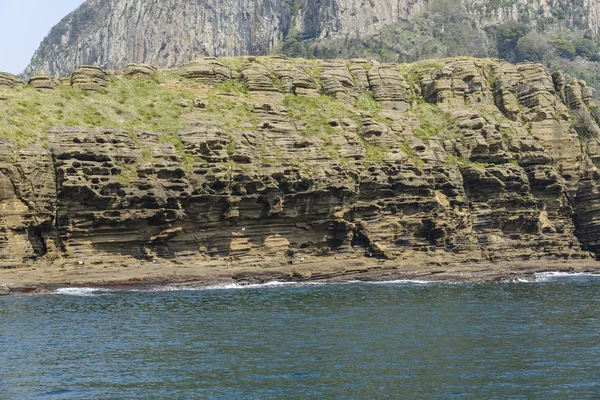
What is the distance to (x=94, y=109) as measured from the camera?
9600 cm

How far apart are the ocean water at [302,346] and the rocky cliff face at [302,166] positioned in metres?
14.1

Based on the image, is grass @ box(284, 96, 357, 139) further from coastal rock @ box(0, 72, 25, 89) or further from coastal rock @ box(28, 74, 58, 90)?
coastal rock @ box(0, 72, 25, 89)

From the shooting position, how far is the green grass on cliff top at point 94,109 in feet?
286

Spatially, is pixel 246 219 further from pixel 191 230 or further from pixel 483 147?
pixel 483 147

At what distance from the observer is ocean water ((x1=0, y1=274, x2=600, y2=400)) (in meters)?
36.2

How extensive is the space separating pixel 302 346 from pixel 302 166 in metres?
50.0

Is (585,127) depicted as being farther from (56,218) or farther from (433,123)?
(56,218)

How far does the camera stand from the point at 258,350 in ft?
148

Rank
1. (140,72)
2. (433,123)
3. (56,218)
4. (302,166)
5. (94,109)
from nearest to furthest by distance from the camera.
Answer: (56,218)
(302,166)
(94,109)
(140,72)
(433,123)

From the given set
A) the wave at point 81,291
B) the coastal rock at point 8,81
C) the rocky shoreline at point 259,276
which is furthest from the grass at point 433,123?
the coastal rock at point 8,81

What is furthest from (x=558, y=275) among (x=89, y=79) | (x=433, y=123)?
(x=89, y=79)

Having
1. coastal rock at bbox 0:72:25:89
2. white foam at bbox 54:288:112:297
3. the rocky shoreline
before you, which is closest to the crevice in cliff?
the rocky shoreline

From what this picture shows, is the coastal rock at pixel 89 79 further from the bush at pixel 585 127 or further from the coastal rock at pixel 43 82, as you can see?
the bush at pixel 585 127

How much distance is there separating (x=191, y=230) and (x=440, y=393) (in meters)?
58.0
